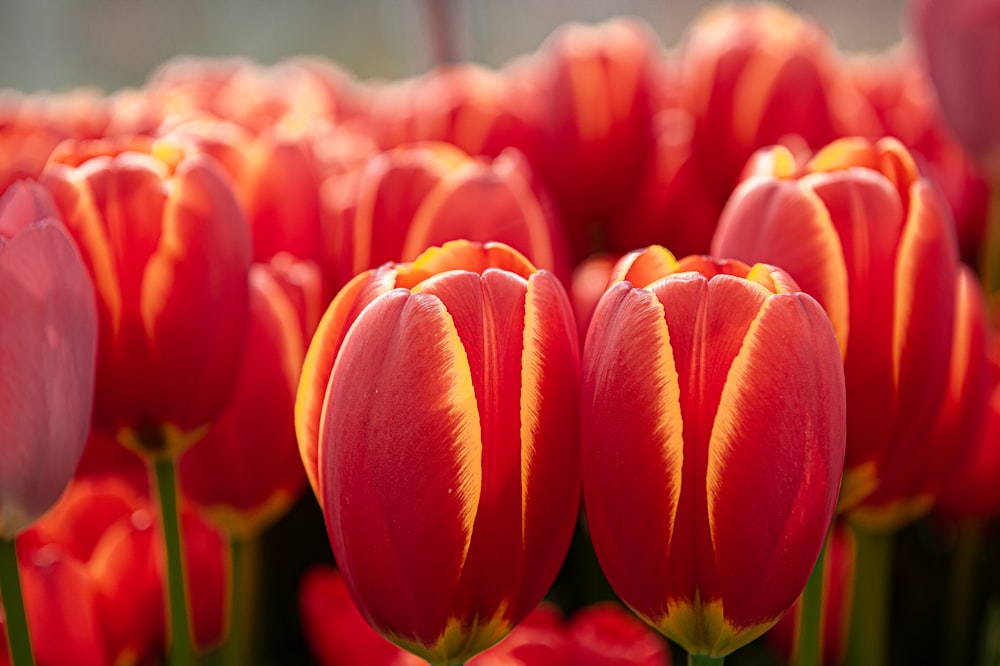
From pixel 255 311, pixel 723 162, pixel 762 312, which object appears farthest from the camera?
pixel 723 162

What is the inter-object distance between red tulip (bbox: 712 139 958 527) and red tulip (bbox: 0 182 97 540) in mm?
153

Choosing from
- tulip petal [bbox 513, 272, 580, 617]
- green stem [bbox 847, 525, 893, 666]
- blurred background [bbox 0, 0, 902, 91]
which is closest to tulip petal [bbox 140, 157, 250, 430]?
tulip petal [bbox 513, 272, 580, 617]

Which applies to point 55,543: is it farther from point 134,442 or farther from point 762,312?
point 762,312

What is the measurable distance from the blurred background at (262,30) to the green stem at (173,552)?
2.33 meters

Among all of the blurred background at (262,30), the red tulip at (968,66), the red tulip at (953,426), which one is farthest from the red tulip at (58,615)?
the blurred background at (262,30)

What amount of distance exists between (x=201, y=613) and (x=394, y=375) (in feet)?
0.75

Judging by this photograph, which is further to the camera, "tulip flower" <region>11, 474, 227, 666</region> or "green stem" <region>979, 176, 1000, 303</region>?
"green stem" <region>979, 176, 1000, 303</region>

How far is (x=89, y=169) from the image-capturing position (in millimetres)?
316

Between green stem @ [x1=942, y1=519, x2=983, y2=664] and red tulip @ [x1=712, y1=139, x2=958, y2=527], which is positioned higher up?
red tulip @ [x1=712, y1=139, x2=958, y2=527]

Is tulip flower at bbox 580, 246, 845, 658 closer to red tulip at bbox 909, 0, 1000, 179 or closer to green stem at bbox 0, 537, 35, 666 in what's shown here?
green stem at bbox 0, 537, 35, 666

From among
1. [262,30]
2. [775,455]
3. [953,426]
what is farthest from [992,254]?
[262,30]

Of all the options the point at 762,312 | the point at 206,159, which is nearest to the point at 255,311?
the point at 206,159

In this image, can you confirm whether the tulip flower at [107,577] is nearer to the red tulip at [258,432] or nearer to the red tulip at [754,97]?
the red tulip at [258,432]

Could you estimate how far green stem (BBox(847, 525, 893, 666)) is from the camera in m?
0.41
